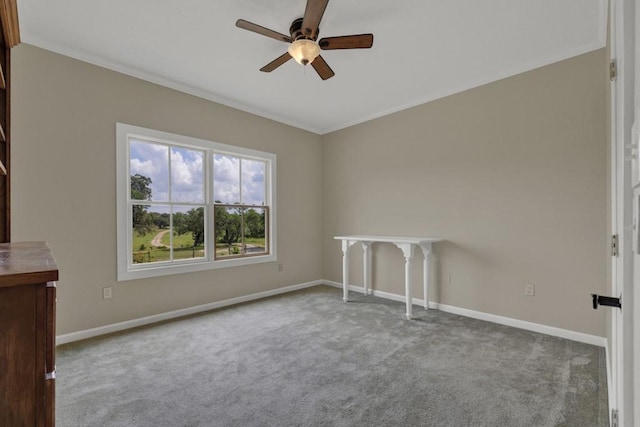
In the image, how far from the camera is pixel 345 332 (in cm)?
305

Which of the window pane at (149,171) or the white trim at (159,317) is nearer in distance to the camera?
the white trim at (159,317)

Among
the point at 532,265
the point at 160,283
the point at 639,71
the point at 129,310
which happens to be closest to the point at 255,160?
the point at 160,283

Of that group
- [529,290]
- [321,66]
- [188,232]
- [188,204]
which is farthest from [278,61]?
[529,290]

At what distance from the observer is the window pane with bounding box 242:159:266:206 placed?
438cm

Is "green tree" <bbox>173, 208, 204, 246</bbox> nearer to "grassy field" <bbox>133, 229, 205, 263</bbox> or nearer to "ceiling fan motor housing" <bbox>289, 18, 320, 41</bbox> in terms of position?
"grassy field" <bbox>133, 229, 205, 263</bbox>

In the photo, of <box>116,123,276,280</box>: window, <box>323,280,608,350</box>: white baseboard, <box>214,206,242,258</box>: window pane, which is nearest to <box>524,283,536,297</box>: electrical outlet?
<box>323,280,608,350</box>: white baseboard

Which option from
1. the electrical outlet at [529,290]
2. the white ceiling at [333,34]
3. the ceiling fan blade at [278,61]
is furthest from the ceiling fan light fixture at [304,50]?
the electrical outlet at [529,290]

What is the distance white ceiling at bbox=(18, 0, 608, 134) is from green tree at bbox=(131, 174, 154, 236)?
3.71 feet

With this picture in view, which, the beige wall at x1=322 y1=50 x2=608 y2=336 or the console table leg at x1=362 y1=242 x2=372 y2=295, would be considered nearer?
the beige wall at x1=322 y1=50 x2=608 y2=336

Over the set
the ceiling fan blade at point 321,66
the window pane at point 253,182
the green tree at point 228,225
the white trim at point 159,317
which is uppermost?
the ceiling fan blade at point 321,66

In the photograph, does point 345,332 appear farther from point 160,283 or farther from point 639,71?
point 639,71

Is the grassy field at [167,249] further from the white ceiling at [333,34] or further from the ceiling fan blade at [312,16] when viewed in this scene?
the ceiling fan blade at [312,16]

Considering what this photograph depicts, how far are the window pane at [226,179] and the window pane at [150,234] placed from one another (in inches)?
27.3

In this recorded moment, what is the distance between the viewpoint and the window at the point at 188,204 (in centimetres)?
327
